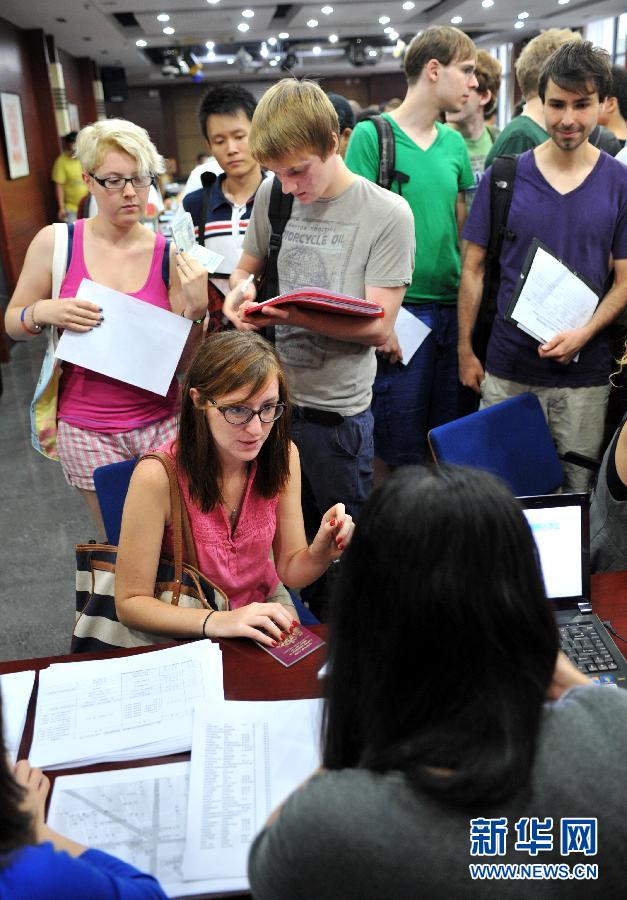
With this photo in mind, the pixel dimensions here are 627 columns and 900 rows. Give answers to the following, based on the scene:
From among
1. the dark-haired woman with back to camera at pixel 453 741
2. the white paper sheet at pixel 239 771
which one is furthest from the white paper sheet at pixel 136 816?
the dark-haired woman with back to camera at pixel 453 741

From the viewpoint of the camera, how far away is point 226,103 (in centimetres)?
257

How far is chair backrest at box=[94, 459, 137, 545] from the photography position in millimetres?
1750

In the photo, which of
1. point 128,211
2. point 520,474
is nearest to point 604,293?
point 520,474

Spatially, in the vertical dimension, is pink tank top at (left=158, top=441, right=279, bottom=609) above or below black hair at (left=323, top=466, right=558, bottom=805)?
below

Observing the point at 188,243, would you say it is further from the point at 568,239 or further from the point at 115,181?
the point at 568,239

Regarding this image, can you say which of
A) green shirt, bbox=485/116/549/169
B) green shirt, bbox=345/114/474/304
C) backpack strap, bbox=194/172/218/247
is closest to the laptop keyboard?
green shirt, bbox=345/114/474/304

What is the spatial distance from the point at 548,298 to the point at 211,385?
4.08 feet

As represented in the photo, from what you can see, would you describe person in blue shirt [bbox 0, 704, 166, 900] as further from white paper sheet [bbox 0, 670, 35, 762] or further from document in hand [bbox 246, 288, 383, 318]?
document in hand [bbox 246, 288, 383, 318]

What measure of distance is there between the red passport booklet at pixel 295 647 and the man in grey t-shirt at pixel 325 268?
34.3 inches

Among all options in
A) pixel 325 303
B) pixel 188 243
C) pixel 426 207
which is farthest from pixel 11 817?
pixel 426 207

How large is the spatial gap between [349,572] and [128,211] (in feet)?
5.16

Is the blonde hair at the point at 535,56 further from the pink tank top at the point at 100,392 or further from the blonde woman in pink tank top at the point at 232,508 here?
the blonde woman in pink tank top at the point at 232,508

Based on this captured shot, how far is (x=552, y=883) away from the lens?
2.46ft

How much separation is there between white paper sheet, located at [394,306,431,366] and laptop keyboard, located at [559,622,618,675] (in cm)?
153
